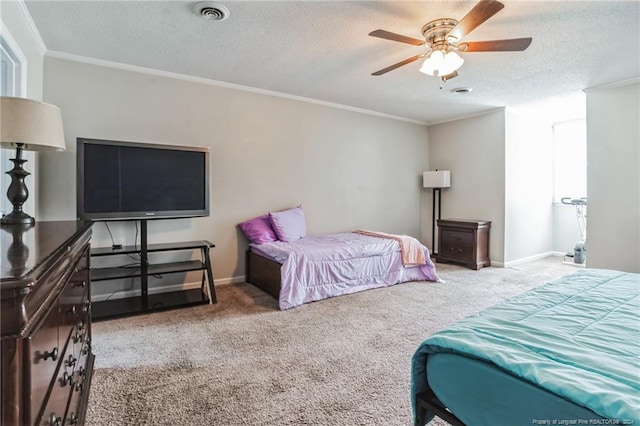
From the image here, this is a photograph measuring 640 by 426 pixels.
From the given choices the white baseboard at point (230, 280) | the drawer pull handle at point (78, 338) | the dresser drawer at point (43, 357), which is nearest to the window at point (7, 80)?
the drawer pull handle at point (78, 338)

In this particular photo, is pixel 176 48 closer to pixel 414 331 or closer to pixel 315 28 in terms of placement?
pixel 315 28

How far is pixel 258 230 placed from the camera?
396cm

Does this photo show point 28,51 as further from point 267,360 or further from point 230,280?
point 267,360

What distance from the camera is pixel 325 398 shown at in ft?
5.81

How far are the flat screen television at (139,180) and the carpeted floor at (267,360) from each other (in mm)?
1012

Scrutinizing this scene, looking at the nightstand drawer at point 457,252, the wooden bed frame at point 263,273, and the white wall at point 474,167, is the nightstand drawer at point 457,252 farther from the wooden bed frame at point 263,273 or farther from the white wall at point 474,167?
the wooden bed frame at point 263,273

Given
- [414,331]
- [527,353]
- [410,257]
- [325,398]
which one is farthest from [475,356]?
[410,257]

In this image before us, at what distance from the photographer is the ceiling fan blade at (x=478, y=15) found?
5.96 feet

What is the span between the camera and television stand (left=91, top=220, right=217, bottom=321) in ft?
9.62

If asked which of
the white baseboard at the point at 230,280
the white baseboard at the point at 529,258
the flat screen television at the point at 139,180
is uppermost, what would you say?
the flat screen television at the point at 139,180

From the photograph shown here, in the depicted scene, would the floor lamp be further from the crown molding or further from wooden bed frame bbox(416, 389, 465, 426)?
wooden bed frame bbox(416, 389, 465, 426)

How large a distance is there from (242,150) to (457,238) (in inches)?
141

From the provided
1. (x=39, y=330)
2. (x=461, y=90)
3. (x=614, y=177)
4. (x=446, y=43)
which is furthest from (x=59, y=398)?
(x=614, y=177)

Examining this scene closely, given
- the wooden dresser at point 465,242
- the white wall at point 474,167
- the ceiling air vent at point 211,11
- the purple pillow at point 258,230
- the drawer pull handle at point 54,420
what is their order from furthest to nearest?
the white wall at point 474,167, the wooden dresser at point 465,242, the purple pillow at point 258,230, the ceiling air vent at point 211,11, the drawer pull handle at point 54,420
